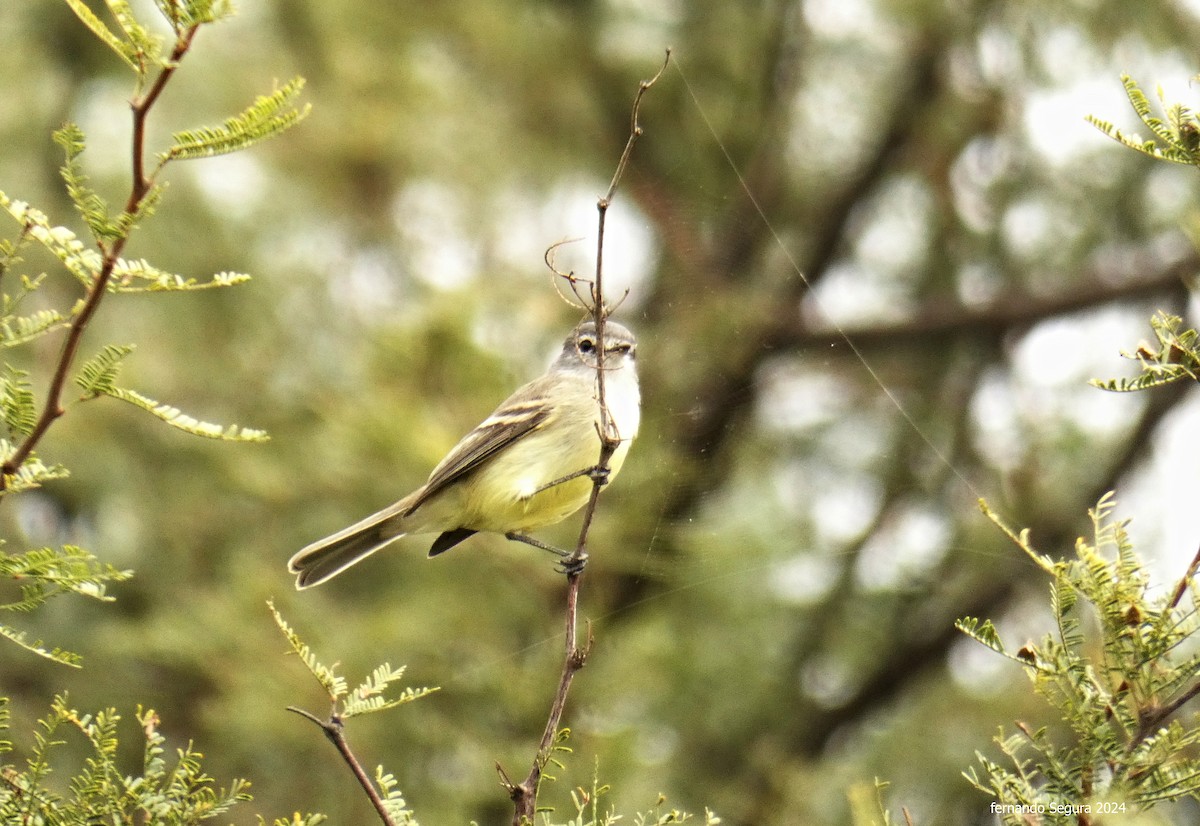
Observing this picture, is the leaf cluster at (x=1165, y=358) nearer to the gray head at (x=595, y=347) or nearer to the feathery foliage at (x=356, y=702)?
the feathery foliage at (x=356, y=702)

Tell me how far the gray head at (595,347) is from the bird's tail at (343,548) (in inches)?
38.0

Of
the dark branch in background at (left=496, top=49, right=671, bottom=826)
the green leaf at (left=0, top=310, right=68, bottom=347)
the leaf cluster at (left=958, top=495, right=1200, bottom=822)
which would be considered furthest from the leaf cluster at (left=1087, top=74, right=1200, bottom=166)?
the green leaf at (left=0, top=310, right=68, bottom=347)

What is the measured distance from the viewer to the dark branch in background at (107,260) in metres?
2.02

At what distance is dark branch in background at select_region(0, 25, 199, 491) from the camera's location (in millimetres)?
2023

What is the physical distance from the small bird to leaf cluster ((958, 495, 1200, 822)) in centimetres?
214

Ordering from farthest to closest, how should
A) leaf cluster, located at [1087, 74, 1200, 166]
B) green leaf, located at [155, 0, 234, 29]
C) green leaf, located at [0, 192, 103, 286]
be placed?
leaf cluster, located at [1087, 74, 1200, 166]
green leaf, located at [0, 192, 103, 286]
green leaf, located at [155, 0, 234, 29]

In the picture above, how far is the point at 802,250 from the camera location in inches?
287

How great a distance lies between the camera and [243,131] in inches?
82.7

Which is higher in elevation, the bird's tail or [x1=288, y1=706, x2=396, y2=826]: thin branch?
the bird's tail

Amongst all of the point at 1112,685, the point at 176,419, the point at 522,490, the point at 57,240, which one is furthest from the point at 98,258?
the point at 522,490

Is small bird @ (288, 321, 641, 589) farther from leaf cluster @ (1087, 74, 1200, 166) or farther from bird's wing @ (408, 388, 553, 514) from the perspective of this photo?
leaf cluster @ (1087, 74, 1200, 166)

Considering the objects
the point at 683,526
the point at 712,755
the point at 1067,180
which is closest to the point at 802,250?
the point at 1067,180

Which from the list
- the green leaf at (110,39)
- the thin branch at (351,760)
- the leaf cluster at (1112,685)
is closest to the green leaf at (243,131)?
the green leaf at (110,39)

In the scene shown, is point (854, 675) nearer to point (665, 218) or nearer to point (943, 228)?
point (943, 228)
